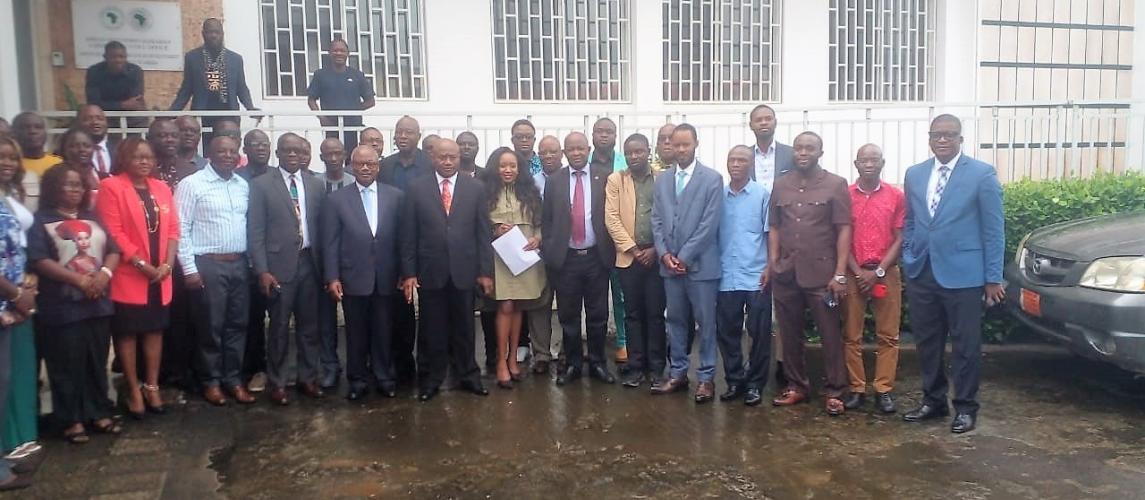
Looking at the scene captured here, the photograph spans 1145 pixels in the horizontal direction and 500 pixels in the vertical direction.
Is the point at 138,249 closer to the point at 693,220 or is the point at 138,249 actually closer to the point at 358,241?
the point at 358,241

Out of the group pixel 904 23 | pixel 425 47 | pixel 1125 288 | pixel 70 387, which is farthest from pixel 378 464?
pixel 904 23

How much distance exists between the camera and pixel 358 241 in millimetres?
5562

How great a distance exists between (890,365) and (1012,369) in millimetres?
1579

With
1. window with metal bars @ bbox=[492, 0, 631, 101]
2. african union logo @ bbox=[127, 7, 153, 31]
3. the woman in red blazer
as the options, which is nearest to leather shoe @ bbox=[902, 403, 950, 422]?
the woman in red blazer

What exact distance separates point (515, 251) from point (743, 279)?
4.84ft

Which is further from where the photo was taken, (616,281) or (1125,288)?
(616,281)

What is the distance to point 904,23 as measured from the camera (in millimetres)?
11633

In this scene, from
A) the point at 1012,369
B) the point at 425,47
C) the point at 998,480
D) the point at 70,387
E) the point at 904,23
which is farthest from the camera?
the point at 904,23

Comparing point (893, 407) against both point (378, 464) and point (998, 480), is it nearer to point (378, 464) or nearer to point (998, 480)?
point (998, 480)

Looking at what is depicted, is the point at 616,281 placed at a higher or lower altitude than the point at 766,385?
higher

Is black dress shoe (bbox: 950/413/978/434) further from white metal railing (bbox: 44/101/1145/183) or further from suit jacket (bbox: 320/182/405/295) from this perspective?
suit jacket (bbox: 320/182/405/295)

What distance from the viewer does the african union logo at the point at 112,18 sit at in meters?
8.24

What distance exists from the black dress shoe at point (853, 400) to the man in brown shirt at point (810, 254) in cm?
5

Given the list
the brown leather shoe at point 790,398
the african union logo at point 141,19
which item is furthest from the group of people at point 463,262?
the african union logo at point 141,19
